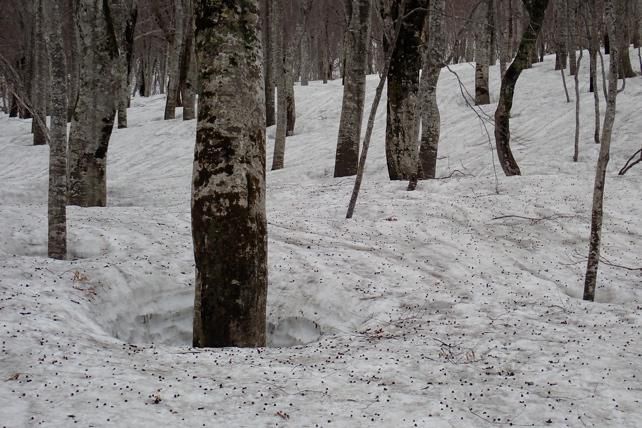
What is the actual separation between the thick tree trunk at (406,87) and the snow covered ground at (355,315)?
78cm

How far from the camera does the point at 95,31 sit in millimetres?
7734

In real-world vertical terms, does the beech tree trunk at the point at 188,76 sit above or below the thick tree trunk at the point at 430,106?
above

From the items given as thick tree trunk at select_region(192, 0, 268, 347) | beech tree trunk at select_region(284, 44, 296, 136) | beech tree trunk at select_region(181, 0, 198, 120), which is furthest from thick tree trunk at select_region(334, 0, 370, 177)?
beech tree trunk at select_region(181, 0, 198, 120)

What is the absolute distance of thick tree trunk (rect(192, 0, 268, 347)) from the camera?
405 centimetres

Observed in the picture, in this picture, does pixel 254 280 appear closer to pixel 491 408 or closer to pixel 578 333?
pixel 491 408

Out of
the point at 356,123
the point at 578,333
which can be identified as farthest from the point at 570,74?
the point at 578,333

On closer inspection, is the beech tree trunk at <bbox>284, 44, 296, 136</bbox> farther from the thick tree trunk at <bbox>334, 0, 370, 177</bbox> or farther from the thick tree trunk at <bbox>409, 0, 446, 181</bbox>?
the thick tree trunk at <bbox>409, 0, 446, 181</bbox>

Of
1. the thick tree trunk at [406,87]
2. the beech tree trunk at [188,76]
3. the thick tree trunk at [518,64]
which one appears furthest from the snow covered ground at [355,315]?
the beech tree trunk at [188,76]

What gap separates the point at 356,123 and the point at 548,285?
600 centimetres

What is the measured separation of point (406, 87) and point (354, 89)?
1.79m

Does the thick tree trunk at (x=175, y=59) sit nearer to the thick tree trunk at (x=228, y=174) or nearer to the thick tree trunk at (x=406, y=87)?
the thick tree trunk at (x=406, y=87)

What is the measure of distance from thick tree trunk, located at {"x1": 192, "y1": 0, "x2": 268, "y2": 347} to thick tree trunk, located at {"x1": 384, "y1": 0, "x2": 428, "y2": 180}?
509 centimetres

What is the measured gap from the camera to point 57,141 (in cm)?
534

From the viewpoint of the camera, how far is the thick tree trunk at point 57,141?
515cm
